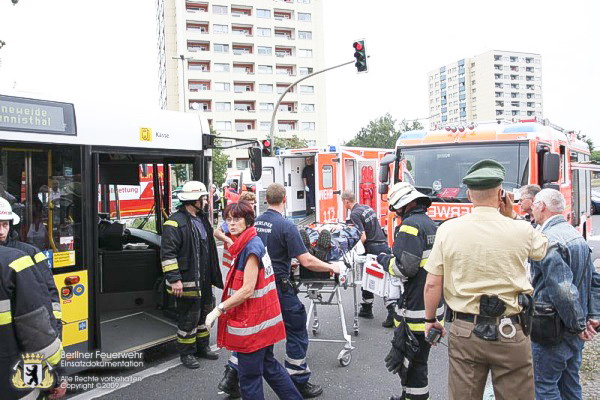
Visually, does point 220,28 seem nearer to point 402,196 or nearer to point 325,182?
point 325,182

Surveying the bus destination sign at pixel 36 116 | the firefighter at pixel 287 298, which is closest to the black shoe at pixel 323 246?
the firefighter at pixel 287 298

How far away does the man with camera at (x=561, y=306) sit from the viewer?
3355 mm

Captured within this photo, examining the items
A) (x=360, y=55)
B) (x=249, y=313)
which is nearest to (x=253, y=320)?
(x=249, y=313)

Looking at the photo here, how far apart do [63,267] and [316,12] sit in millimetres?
72018

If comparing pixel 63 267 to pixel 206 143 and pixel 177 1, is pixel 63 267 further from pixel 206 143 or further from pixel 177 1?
pixel 177 1

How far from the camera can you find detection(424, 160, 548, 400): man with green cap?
2826 mm

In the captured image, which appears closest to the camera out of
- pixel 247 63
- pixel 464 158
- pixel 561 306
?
pixel 561 306

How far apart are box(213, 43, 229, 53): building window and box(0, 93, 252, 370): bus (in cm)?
6165

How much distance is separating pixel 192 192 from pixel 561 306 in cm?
381

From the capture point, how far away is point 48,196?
15.1ft

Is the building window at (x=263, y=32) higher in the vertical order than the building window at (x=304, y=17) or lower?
lower

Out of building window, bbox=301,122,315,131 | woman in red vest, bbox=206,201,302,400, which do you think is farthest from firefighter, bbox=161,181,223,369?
building window, bbox=301,122,315,131

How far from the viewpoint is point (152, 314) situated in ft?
20.8

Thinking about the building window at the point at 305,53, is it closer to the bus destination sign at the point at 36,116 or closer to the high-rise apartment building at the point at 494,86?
the bus destination sign at the point at 36,116
